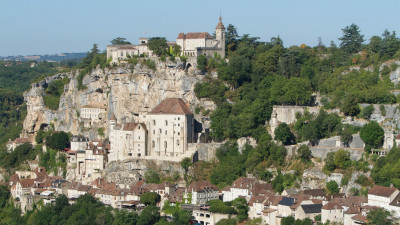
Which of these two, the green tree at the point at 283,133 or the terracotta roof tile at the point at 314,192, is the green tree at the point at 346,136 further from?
the terracotta roof tile at the point at 314,192

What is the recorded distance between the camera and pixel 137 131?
6688 cm

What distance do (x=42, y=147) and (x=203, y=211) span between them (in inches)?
1025

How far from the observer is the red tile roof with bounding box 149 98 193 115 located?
6569cm

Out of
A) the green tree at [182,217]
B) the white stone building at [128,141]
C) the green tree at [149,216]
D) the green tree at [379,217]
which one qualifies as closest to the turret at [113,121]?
the white stone building at [128,141]

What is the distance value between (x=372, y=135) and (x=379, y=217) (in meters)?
10.3

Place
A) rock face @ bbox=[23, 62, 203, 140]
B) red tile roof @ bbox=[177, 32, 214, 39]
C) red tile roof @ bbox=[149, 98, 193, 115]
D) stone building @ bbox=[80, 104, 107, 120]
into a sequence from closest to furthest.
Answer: red tile roof @ bbox=[149, 98, 193, 115] < rock face @ bbox=[23, 62, 203, 140] < red tile roof @ bbox=[177, 32, 214, 39] < stone building @ bbox=[80, 104, 107, 120]

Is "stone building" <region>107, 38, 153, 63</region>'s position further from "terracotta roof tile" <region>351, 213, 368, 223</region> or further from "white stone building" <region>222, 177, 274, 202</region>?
"terracotta roof tile" <region>351, 213, 368, 223</region>

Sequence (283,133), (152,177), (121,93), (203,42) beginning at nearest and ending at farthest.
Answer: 1. (283,133)
2. (152,177)
3. (121,93)
4. (203,42)

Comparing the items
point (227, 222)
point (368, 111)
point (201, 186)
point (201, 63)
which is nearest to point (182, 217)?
point (227, 222)

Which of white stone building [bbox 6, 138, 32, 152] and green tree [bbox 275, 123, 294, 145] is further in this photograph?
white stone building [bbox 6, 138, 32, 152]

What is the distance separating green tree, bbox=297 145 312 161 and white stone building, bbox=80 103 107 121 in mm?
23669

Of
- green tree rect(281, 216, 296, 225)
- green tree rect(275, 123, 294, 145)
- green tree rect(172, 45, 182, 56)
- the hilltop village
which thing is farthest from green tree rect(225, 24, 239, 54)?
green tree rect(281, 216, 296, 225)

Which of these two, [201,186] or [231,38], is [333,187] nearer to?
[201,186]

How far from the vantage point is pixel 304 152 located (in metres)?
58.7
